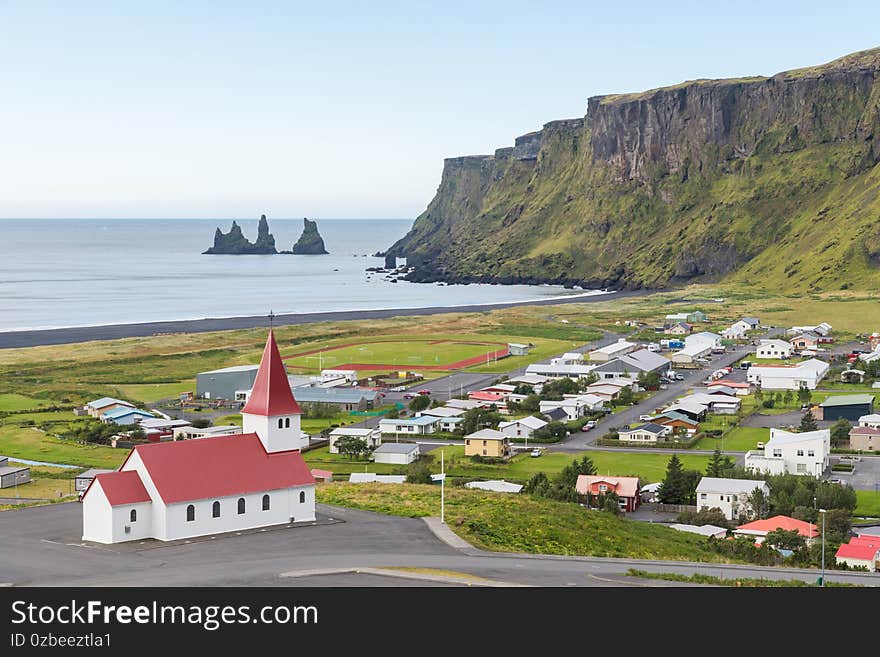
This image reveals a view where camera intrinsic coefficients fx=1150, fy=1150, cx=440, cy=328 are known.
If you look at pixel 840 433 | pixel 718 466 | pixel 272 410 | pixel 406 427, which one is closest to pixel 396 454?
pixel 406 427

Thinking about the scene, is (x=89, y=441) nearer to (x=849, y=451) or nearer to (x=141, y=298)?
(x=849, y=451)

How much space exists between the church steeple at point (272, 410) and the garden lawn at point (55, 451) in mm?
20928

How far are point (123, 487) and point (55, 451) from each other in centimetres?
3001

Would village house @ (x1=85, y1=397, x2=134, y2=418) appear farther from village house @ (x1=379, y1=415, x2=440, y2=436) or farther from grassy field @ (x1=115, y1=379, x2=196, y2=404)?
village house @ (x1=379, y1=415, x2=440, y2=436)

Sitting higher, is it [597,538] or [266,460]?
[266,460]

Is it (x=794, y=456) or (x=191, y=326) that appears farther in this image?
(x=191, y=326)

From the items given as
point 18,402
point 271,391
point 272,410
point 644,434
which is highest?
point 271,391

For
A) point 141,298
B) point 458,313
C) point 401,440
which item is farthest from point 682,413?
point 141,298

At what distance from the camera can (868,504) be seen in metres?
47.8

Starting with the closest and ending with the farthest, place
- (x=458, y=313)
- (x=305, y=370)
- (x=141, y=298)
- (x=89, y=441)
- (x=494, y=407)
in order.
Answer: (x=89, y=441) → (x=494, y=407) → (x=305, y=370) → (x=458, y=313) → (x=141, y=298)

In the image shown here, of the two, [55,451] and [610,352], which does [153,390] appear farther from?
[610,352]

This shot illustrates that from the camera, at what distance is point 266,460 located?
119 feet

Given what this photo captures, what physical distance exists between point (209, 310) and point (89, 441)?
3595 inches

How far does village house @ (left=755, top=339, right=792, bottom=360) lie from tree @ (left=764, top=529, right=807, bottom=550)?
66808mm
